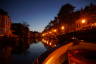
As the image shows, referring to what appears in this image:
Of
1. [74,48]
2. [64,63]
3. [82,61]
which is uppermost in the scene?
[74,48]

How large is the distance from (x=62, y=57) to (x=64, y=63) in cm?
21

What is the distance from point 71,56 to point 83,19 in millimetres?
22698

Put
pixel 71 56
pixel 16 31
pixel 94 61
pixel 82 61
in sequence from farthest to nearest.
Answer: pixel 16 31, pixel 71 56, pixel 82 61, pixel 94 61

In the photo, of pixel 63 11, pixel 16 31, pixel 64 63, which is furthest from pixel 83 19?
pixel 16 31

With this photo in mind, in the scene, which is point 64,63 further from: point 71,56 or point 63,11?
point 63,11

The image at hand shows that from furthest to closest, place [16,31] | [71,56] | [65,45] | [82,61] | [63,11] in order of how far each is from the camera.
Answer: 1. [16,31]
2. [63,11]
3. [65,45]
4. [71,56]
5. [82,61]

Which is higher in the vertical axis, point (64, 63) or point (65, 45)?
point (65, 45)

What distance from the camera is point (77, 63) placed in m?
3.14

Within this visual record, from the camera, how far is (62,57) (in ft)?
14.5

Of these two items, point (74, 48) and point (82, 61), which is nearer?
point (82, 61)

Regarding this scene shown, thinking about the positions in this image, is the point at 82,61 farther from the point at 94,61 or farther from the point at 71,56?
the point at 71,56

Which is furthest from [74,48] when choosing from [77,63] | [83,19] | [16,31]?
[16,31]

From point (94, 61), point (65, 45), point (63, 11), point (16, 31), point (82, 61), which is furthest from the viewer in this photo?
point (16, 31)

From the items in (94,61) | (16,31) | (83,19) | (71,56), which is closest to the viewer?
(94,61)
